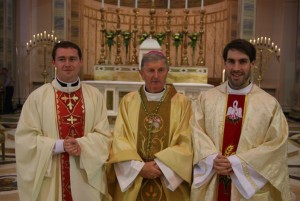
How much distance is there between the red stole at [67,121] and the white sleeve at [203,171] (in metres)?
0.88

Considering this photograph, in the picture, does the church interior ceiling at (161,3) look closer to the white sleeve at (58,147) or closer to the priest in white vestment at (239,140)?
the priest in white vestment at (239,140)

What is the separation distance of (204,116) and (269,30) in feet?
39.6

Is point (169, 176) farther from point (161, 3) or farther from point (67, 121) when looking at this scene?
point (161, 3)

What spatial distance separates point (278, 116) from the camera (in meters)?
2.77

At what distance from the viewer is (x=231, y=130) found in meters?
2.83

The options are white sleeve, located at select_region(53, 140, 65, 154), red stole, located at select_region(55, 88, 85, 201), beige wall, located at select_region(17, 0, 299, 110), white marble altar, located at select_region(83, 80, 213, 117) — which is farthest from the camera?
beige wall, located at select_region(17, 0, 299, 110)

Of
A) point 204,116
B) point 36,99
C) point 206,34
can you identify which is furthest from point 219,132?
point 206,34

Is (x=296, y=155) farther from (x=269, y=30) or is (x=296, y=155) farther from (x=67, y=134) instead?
(x=269, y=30)

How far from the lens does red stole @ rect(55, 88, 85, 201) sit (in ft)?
9.65

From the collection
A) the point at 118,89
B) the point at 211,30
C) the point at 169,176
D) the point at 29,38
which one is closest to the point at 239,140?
the point at 169,176

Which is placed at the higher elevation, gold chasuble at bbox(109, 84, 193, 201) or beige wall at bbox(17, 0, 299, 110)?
beige wall at bbox(17, 0, 299, 110)

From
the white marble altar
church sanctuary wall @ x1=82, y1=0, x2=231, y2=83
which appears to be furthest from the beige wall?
the white marble altar

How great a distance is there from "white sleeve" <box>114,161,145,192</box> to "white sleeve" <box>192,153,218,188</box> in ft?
1.24

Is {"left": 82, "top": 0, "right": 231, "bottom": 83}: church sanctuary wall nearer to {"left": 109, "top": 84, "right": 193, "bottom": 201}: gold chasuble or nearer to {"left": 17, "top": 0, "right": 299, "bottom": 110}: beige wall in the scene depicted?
{"left": 17, "top": 0, "right": 299, "bottom": 110}: beige wall
